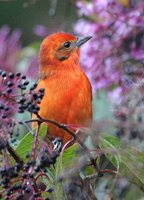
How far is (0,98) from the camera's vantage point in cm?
191

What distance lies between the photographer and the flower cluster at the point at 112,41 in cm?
329

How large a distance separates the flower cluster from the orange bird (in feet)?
0.22

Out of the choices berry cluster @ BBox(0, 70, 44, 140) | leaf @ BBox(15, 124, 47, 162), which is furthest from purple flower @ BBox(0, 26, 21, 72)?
berry cluster @ BBox(0, 70, 44, 140)

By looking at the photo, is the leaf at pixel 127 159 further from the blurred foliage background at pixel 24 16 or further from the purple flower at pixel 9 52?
the blurred foliage background at pixel 24 16

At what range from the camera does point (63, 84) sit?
3.43m

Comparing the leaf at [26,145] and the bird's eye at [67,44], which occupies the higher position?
the bird's eye at [67,44]

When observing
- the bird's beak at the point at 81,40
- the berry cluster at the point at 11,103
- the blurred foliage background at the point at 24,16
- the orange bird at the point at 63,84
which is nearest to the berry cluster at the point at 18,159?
the berry cluster at the point at 11,103

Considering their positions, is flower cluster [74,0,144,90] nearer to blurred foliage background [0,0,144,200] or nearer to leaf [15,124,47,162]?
blurred foliage background [0,0,144,200]

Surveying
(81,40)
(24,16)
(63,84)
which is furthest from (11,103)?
(24,16)

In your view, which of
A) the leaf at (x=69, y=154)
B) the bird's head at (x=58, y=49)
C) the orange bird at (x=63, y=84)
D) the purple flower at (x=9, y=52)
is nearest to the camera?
the leaf at (x=69, y=154)

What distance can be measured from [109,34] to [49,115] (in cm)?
52

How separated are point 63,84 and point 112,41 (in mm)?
310

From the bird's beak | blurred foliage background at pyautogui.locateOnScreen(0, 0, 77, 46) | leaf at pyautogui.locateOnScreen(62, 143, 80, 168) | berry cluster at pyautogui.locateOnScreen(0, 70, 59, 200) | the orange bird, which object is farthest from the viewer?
blurred foliage background at pyautogui.locateOnScreen(0, 0, 77, 46)

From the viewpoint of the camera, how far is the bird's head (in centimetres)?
363
